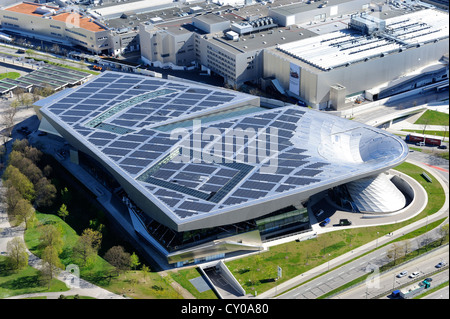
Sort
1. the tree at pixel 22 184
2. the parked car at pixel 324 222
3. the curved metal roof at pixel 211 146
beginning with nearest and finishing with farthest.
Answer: the curved metal roof at pixel 211 146 < the parked car at pixel 324 222 < the tree at pixel 22 184

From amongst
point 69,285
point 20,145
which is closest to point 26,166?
point 20,145

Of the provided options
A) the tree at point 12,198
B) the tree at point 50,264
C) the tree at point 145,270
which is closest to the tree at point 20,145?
the tree at point 12,198

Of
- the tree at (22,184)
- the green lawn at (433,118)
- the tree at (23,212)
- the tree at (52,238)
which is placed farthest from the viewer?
the green lawn at (433,118)

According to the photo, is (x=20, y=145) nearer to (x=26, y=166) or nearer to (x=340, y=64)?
(x=26, y=166)

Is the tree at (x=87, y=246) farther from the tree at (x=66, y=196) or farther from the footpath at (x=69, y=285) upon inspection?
the tree at (x=66, y=196)

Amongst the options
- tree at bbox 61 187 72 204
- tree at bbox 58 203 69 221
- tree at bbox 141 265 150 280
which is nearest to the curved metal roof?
tree at bbox 141 265 150 280

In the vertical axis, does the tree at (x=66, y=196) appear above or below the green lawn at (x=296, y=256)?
above

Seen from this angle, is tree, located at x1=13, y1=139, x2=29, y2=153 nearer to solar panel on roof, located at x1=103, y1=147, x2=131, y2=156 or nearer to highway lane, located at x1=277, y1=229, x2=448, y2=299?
solar panel on roof, located at x1=103, y1=147, x2=131, y2=156
